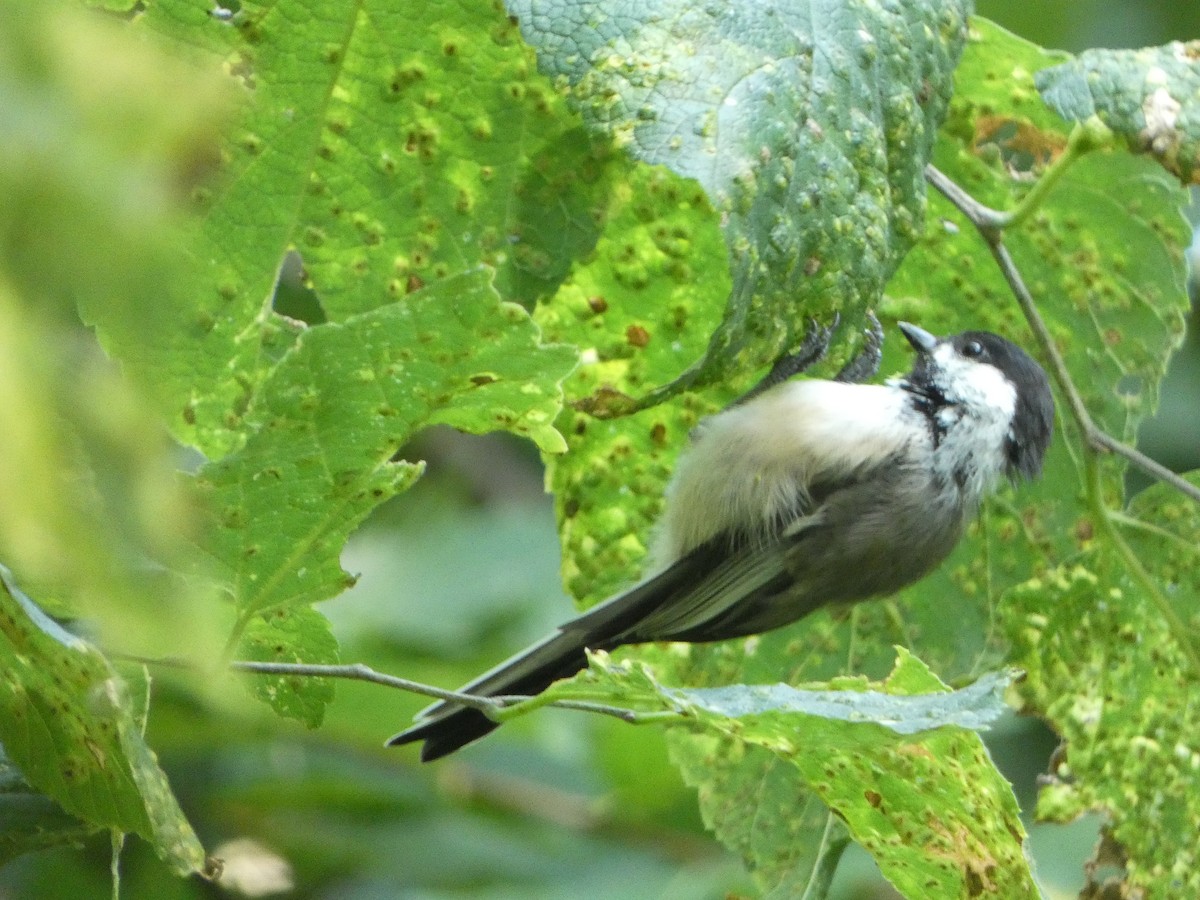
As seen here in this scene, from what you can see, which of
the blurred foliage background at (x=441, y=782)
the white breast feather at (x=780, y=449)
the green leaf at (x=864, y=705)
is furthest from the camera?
the blurred foliage background at (x=441, y=782)

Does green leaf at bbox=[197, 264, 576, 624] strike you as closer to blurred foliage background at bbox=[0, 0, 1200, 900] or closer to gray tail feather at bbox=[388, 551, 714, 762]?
gray tail feather at bbox=[388, 551, 714, 762]

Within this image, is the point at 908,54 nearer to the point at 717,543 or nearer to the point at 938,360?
the point at 938,360

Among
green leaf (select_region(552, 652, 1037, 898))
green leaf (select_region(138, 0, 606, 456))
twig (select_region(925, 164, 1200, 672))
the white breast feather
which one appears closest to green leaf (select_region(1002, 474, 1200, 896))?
twig (select_region(925, 164, 1200, 672))

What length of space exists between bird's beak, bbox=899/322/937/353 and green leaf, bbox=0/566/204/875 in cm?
173

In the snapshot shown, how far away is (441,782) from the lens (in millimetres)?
3809

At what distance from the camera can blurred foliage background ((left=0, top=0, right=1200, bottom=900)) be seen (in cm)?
339

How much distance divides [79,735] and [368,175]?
93 cm

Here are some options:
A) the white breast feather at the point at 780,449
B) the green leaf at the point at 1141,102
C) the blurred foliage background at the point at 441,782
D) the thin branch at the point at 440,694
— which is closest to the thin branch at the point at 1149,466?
A: the green leaf at the point at 1141,102

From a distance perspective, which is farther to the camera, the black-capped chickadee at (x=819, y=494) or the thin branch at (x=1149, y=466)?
the black-capped chickadee at (x=819, y=494)

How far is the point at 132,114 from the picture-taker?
458mm

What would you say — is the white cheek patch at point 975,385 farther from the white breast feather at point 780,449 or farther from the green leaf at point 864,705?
the green leaf at point 864,705

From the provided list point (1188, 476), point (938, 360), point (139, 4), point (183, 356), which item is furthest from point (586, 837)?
point (139, 4)

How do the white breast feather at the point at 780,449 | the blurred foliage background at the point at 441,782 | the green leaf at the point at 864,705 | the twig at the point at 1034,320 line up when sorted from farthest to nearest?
the blurred foliage background at the point at 441,782 → the white breast feather at the point at 780,449 → the twig at the point at 1034,320 → the green leaf at the point at 864,705

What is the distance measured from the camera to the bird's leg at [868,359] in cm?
287
